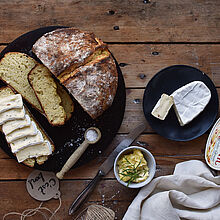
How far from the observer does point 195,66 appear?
2.79 meters

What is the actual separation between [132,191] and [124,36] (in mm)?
1361

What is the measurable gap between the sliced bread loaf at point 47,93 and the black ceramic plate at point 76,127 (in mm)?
95

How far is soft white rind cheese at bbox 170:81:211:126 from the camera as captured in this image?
8.60ft

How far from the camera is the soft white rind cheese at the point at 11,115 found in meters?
2.46

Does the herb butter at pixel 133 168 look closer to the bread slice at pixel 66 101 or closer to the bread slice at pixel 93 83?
the bread slice at pixel 93 83

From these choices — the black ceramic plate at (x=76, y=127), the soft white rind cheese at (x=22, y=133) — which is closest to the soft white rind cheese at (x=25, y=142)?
the soft white rind cheese at (x=22, y=133)

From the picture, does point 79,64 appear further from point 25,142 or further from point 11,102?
point 25,142

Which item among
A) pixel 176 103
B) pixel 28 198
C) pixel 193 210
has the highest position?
pixel 176 103

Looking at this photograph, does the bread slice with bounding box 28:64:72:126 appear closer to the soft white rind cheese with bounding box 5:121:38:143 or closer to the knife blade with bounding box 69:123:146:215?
the soft white rind cheese with bounding box 5:121:38:143

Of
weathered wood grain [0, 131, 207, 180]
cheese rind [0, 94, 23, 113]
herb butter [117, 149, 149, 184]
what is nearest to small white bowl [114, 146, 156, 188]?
herb butter [117, 149, 149, 184]

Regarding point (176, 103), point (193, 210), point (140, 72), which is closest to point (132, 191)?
point (193, 210)

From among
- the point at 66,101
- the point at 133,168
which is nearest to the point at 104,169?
the point at 133,168

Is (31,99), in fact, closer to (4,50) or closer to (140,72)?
(4,50)

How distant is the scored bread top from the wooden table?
0.35m
